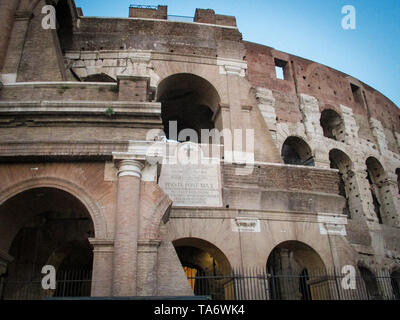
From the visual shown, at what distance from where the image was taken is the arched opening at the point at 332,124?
55.7 feet

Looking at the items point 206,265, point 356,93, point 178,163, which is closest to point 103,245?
point 178,163

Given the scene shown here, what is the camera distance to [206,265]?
520 inches

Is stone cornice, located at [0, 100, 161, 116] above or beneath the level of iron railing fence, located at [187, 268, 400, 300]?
above

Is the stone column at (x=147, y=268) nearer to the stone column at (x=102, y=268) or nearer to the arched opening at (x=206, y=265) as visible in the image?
the stone column at (x=102, y=268)

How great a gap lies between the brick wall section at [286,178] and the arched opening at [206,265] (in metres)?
2.05

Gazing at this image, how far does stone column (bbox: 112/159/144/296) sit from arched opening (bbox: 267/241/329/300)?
4.95 m

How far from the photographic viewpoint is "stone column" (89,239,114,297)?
6312 mm

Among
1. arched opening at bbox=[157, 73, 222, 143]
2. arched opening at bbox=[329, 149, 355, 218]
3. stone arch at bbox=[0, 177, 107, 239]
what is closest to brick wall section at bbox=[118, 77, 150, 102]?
stone arch at bbox=[0, 177, 107, 239]

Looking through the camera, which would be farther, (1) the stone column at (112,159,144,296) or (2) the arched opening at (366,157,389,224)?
(2) the arched opening at (366,157,389,224)

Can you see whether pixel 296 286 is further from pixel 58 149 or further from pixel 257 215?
pixel 58 149

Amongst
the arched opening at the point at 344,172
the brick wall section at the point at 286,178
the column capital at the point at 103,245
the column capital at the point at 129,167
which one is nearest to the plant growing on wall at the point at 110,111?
the column capital at the point at 129,167

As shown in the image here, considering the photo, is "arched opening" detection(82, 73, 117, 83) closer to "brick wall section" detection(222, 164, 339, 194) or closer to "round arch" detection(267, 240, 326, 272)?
"brick wall section" detection(222, 164, 339, 194)
